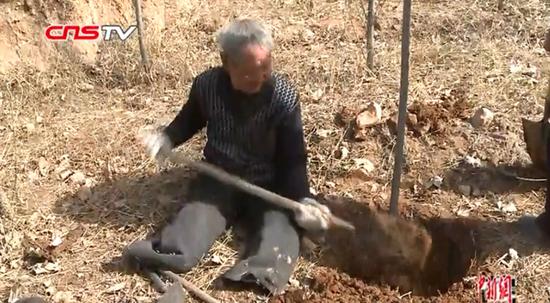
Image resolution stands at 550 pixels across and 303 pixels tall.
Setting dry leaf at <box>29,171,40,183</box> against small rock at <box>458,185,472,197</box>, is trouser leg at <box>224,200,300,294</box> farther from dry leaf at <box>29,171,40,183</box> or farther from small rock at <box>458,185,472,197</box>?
dry leaf at <box>29,171,40,183</box>

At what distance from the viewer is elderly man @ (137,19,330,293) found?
10.2 ft

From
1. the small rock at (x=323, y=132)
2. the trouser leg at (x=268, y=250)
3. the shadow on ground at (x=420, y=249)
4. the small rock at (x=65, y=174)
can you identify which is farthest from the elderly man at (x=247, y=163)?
the small rock at (x=65, y=174)

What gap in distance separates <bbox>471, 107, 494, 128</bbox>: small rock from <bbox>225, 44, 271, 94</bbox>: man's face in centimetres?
149

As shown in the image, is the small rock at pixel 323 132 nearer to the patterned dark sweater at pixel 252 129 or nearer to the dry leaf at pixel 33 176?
the patterned dark sweater at pixel 252 129

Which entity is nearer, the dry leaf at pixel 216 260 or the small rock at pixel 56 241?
the dry leaf at pixel 216 260

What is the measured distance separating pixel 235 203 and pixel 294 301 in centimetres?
62

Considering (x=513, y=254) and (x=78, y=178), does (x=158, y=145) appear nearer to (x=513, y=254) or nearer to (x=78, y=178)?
(x=78, y=178)

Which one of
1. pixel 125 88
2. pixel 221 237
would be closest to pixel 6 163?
pixel 125 88

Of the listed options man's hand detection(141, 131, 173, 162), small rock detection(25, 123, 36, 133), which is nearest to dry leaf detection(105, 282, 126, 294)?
man's hand detection(141, 131, 173, 162)

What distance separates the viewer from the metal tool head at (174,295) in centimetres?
299

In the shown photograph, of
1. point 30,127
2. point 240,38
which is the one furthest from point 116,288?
point 30,127

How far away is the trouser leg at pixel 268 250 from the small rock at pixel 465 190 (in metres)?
0.93

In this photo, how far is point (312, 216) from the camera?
10.3ft

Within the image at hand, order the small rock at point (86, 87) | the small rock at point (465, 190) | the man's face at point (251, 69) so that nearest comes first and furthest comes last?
the man's face at point (251, 69)
the small rock at point (465, 190)
the small rock at point (86, 87)
